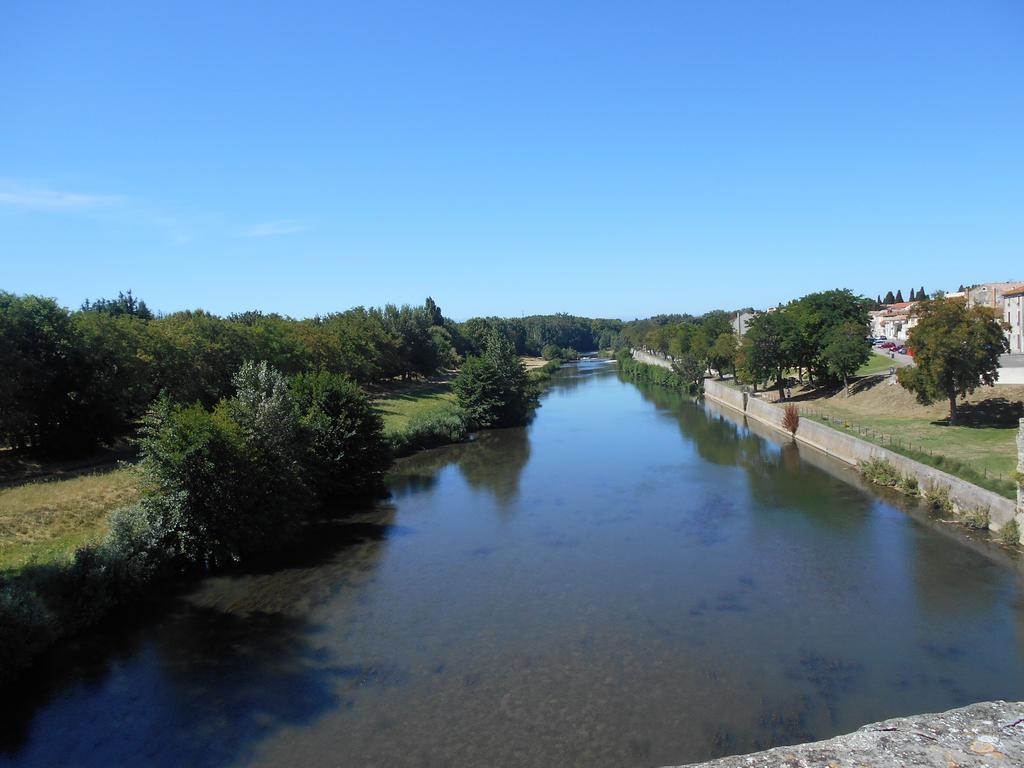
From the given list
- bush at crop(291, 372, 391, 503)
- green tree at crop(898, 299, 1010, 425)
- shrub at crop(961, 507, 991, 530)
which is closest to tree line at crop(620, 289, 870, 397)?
green tree at crop(898, 299, 1010, 425)

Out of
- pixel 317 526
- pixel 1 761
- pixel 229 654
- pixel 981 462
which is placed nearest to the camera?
pixel 1 761

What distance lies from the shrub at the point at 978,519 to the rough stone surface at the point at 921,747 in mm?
12634

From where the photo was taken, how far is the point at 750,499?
91.4 feet

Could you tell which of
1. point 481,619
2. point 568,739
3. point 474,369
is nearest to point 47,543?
point 481,619

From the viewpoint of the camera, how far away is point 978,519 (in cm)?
2081

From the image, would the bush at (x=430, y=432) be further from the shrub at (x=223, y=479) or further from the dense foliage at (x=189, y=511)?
the shrub at (x=223, y=479)

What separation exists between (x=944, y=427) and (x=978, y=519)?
11501 mm

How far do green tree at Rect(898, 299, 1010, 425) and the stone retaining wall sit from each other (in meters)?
4.06

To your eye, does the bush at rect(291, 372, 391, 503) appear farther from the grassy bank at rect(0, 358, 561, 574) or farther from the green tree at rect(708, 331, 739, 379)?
the green tree at rect(708, 331, 739, 379)

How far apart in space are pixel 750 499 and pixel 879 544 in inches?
273

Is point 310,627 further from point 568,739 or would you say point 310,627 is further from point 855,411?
point 855,411

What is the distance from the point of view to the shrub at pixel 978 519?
20656 mm

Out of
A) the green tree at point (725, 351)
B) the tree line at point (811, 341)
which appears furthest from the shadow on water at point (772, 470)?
the green tree at point (725, 351)

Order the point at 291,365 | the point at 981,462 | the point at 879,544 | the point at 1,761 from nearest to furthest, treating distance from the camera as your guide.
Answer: the point at 1,761 < the point at 879,544 < the point at 981,462 < the point at 291,365
